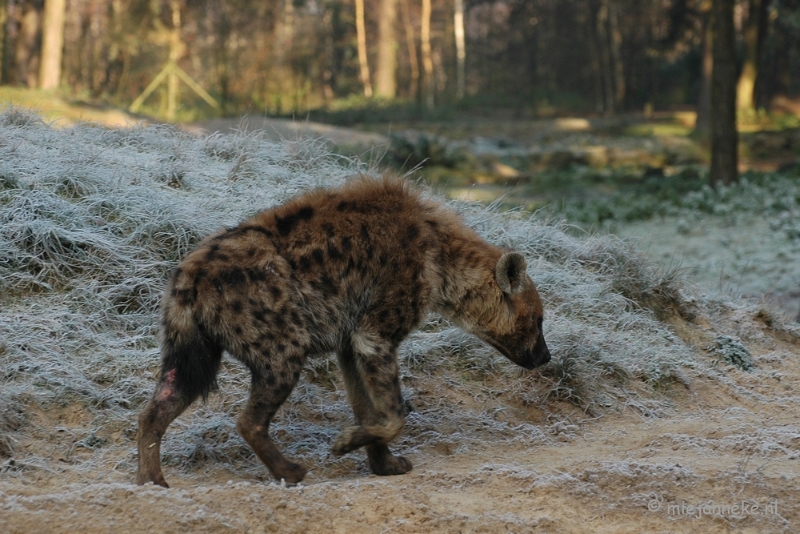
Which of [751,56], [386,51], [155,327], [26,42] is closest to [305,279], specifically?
[155,327]

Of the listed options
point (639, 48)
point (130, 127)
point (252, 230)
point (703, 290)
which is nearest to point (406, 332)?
point (252, 230)

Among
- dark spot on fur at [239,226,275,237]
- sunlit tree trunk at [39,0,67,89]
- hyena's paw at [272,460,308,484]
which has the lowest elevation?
hyena's paw at [272,460,308,484]

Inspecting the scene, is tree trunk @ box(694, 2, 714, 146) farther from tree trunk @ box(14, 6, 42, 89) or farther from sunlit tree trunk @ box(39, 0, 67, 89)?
tree trunk @ box(14, 6, 42, 89)

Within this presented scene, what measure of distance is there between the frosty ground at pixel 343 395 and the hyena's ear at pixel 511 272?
3.19 ft

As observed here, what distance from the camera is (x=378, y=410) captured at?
4.35 metres

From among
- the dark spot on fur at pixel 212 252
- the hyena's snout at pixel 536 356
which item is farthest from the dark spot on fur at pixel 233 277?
the hyena's snout at pixel 536 356

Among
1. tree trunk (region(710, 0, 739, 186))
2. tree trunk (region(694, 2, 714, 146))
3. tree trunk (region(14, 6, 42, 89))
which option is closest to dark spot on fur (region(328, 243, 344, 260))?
tree trunk (region(710, 0, 739, 186))

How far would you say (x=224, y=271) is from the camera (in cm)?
414

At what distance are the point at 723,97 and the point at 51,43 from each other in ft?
55.1

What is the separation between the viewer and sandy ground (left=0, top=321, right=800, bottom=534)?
11.5 feet

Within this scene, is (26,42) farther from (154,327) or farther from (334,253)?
(334,253)

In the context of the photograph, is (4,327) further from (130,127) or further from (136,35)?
(136,35)

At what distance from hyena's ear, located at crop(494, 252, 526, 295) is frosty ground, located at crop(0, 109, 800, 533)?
974 millimetres

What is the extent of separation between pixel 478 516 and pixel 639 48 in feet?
122
